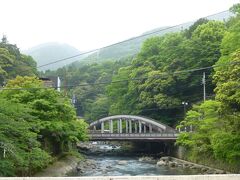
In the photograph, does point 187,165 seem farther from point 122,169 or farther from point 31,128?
point 31,128

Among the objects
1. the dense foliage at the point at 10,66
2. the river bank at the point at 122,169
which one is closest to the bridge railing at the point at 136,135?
the river bank at the point at 122,169

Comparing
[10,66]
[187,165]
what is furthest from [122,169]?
[10,66]

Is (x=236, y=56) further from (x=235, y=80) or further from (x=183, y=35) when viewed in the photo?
(x=183, y=35)

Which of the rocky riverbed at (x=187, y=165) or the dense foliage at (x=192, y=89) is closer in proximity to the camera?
the dense foliage at (x=192, y=89)

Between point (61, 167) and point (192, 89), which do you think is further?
point (192, 89)

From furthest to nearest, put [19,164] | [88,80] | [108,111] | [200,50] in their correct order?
[88,80] < [108,111] < [200,50] < [19,164]

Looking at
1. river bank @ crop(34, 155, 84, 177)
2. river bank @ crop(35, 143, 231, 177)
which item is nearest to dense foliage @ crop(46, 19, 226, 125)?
river bank @ crop(35, 143, 231, 177)

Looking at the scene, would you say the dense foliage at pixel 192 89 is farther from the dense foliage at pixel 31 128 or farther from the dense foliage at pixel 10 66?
the dense foliage at pixel 10 66

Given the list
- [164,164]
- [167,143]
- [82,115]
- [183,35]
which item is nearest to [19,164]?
[164,164]

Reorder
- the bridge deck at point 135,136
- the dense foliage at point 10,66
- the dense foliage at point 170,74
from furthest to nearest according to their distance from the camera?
1. the dense foliage at point 170,74
2. the dense foliage at point 10,66
3. the bridge deck at point 135,136

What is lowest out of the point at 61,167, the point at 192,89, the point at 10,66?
the point at 61,167

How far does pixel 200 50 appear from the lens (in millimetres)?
49125

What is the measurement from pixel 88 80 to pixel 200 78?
42.9 meters

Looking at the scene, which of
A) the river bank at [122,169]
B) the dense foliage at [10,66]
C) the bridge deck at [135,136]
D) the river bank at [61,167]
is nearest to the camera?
the river bank at [61,167]
